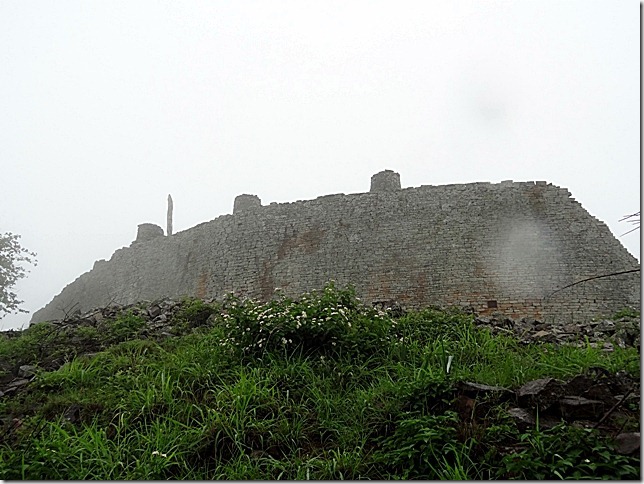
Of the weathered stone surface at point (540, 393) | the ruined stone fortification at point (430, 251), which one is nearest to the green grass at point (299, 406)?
the weathered stone surface at point (540, 393)

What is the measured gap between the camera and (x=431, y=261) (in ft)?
43.5

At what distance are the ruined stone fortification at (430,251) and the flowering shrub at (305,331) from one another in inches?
267

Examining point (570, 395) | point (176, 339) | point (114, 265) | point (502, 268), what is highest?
point (114, 265)

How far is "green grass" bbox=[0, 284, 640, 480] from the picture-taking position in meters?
3.63

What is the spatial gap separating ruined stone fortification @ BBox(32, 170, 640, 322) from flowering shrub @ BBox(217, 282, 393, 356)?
6.79 m

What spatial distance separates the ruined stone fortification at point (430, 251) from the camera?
40.5 ft

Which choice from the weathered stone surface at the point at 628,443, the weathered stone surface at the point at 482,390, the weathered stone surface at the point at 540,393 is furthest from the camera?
the weathered stone surface at the point at 482,390

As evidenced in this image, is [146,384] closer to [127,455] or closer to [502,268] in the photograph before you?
[127,455]

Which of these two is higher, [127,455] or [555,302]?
[555,302]

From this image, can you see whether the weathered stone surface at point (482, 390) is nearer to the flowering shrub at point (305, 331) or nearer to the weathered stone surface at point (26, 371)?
the flowering shrub at point (305, 331)

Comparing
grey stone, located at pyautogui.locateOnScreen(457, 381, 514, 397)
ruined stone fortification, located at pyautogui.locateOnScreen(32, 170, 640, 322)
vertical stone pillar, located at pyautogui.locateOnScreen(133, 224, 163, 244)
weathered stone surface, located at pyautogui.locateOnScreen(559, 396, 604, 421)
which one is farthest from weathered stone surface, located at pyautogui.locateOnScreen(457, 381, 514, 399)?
vertical stone pillar, located at pyautogui.locateOnScreen(133, 224, 163, 244)

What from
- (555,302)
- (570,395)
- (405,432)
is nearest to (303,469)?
(405,432)

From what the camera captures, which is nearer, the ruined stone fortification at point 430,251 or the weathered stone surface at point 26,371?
the weathered stone surface at point 26,371

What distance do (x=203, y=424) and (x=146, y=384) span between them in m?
1.10
